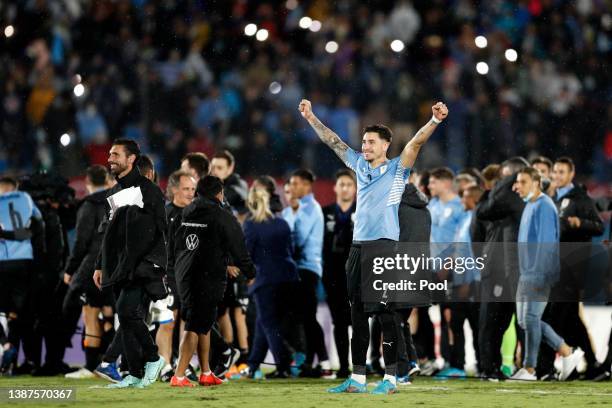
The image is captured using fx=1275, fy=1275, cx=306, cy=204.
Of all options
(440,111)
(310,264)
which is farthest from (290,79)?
(440,111)

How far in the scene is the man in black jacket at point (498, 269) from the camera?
12117 millimetres

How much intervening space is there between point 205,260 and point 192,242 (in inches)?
7.7

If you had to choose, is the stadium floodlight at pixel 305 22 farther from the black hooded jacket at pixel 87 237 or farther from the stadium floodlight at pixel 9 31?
the black hooded jacket at pixel 87 237

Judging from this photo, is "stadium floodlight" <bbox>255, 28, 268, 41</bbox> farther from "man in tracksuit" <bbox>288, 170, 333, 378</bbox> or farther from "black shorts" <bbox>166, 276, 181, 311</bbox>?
"black shorts" <bbox>166, 276, 181, 311</bbox>

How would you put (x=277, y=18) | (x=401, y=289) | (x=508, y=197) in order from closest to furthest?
(x=401, y=289)
(x=508, y=197)
(x=277, y=18)

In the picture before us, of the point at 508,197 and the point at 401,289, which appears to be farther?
the point at 508,197

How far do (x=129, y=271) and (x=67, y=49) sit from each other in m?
11.8

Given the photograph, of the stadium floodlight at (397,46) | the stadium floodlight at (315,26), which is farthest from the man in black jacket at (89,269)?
the stadium floodlight at (315,26)

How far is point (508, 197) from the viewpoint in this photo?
39.7 ft

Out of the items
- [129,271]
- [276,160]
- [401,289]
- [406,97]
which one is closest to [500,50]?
[406,97]

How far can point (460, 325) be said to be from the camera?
42.8ft

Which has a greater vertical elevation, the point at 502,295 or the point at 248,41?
the point at 248,41

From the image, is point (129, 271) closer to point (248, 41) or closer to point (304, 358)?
point (304, 358)

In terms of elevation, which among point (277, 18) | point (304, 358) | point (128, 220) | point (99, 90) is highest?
point (277, 18)
